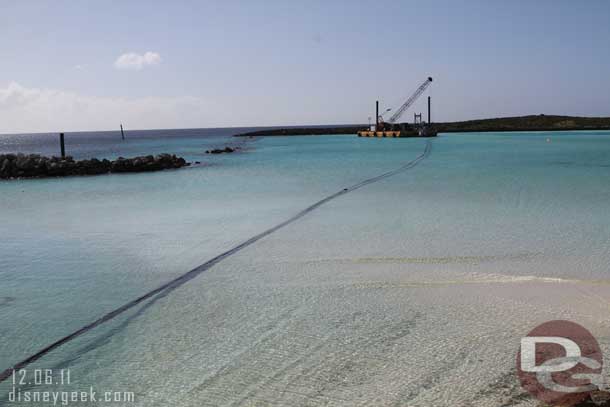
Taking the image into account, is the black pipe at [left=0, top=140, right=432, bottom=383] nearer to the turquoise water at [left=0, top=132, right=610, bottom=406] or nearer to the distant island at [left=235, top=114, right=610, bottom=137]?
the turquoise water at [left=0, top=132, right=610, bottom=406]

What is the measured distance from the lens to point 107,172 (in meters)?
24.2

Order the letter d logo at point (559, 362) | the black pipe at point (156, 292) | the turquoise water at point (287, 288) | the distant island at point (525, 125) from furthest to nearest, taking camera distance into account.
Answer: the distant island at point (525, 125) → the black pipe at point (156, 292) → the turquoise water at point (287, 288) → the letter d logo at point (559, 362)

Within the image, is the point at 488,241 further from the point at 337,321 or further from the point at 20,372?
the point at 20,372

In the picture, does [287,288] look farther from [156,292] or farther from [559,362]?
[559,362]

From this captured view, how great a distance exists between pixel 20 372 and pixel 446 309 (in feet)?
12.7

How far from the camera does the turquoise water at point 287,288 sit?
3.79m

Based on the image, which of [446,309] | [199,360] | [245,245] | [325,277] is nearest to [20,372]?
[199,360]

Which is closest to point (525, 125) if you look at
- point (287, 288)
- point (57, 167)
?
point (57, 167)

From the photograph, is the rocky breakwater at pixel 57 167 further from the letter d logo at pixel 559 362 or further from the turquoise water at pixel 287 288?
the letter d logo at pixel 559 362

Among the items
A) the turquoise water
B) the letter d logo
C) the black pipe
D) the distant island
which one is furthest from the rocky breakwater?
the distant island

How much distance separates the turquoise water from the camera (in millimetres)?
3793

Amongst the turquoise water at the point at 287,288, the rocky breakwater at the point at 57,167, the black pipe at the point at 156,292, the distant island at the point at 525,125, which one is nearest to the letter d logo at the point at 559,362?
the turquoise water at the point at 287,288

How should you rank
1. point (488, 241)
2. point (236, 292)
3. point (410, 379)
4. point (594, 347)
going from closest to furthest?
point (410, 379), point (594, 347), point (236, 292), point (488, 241)

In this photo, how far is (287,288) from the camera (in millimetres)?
5875
